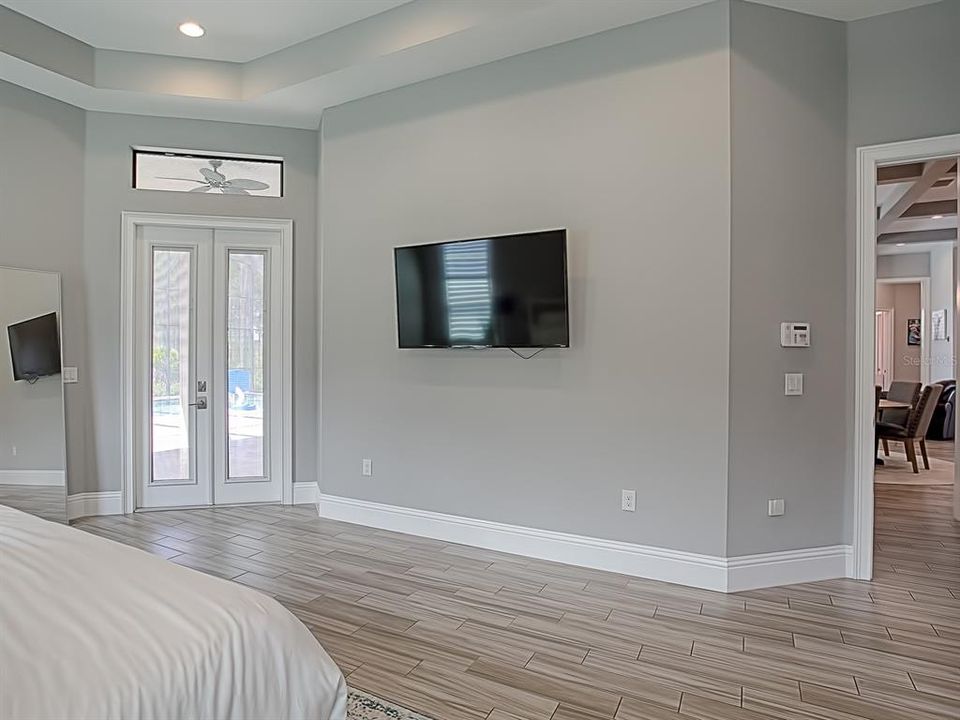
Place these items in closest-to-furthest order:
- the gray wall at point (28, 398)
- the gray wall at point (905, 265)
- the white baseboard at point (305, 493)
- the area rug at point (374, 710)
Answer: the area rug at point (374, 710) < the gray wall at point (28, 398) < the white baseboard at point (305, 493) < the gray wall at point (905, 265)

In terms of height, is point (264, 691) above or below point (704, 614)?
above

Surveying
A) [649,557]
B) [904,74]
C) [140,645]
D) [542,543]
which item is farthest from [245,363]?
[904,74]

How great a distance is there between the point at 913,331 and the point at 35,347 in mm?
12032

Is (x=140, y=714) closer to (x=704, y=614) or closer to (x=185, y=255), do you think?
(x=704, y=614)

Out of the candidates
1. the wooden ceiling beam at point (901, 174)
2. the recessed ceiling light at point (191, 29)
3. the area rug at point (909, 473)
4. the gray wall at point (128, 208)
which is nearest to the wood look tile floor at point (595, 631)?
the gray wall at point (128, 208)

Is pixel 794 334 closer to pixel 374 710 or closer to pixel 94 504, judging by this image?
pixel 374 710

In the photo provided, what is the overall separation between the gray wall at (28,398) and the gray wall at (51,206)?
12cm

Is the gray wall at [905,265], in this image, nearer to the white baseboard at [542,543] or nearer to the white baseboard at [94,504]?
the white baseboard at [542,543]

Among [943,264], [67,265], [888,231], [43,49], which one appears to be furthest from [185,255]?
[943,264]

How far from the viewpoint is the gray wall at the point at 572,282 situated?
3533 millimetres

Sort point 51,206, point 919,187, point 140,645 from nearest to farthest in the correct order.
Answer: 1. point 140,645
2. point 51,206
3. point 919,187

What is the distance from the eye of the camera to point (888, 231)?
9523 mm

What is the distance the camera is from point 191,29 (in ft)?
14.2

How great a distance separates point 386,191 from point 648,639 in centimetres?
333
